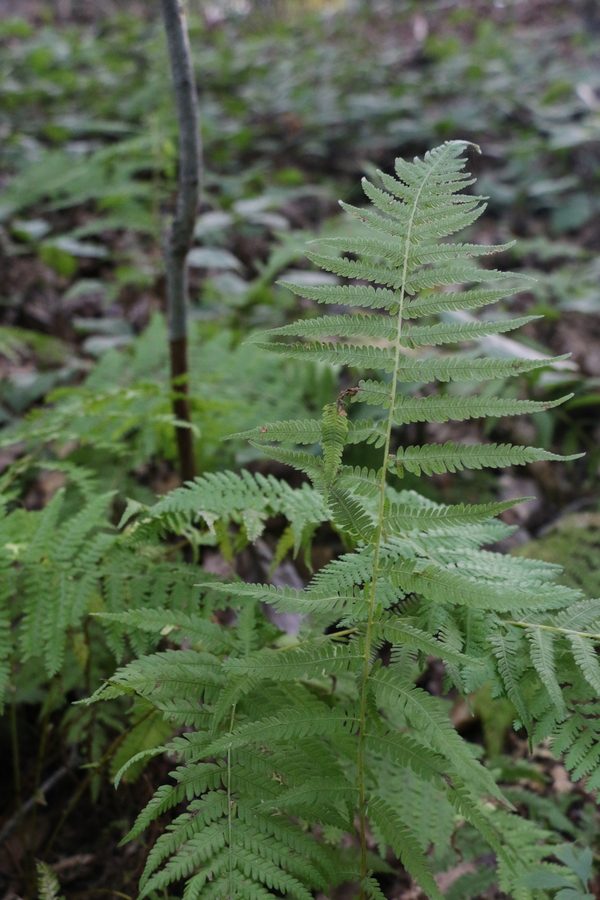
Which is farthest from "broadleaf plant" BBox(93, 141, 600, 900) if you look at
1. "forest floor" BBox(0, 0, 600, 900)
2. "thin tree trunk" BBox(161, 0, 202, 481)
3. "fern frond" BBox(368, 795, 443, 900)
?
"thin tree trunk" BBox(161, 0, 202, 481)

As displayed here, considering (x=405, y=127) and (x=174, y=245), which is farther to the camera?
(x=405, y=127)

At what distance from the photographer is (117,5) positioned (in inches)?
485

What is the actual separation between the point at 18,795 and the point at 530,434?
2.42 m

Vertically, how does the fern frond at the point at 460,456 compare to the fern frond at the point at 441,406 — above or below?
below

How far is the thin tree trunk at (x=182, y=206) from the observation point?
1713 millimetres

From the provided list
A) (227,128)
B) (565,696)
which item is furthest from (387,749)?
(227,128)

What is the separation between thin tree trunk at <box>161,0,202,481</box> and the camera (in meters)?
1.71

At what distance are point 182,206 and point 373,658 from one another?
1311 millimetres

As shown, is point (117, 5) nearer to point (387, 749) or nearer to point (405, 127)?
point (405, 127)

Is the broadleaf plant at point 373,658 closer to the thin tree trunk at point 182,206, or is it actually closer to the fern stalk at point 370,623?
the fern stalk at point 370,623

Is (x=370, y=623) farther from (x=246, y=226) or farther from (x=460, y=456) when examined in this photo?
(x=246, y=226)

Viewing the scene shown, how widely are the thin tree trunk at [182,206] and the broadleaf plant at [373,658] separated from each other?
0.77 m

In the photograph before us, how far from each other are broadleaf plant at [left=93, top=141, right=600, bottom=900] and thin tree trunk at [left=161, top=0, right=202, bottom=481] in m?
0.77

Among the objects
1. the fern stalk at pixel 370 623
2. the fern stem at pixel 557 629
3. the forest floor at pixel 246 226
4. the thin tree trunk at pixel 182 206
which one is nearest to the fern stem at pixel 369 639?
the fern stalk at pixel 370 623
